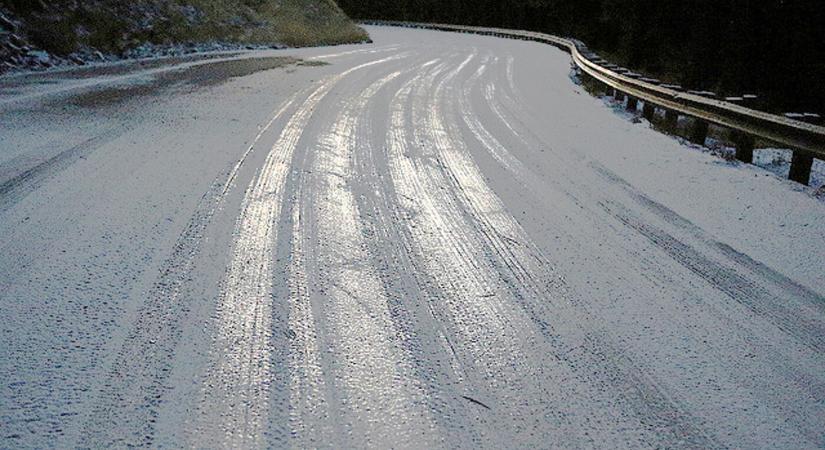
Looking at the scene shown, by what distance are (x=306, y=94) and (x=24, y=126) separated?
186 inches

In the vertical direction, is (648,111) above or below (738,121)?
below

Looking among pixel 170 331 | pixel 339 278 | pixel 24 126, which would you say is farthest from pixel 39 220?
pixel 24 126

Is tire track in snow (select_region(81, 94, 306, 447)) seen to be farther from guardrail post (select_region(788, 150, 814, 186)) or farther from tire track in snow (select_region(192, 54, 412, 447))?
guardrail post (select_region(788, 150, 814, 186))

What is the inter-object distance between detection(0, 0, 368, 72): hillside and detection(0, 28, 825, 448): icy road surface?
25.0ft

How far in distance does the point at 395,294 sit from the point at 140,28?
17032mm

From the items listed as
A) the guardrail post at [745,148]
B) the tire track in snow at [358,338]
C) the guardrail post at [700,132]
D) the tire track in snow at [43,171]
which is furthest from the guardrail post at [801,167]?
the tire track in snow at [43,171]

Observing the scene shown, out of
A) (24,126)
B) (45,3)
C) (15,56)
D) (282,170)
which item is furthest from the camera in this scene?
(45,3)

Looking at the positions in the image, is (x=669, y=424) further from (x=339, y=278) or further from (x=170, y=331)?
(x=170, y=331)

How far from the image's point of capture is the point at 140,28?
58.1 ft

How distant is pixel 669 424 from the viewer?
270cm

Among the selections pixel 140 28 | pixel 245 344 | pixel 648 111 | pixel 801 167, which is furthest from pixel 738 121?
pixel 140 28

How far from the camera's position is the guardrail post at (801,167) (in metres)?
6.79

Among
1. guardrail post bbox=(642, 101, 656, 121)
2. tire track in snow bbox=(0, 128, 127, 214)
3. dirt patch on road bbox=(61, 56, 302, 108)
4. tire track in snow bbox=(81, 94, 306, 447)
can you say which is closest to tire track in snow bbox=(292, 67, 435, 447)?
tire track in snow bbox=(81, 94, 306, 447)

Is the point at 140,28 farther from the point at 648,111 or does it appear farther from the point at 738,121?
the point at 738,121
